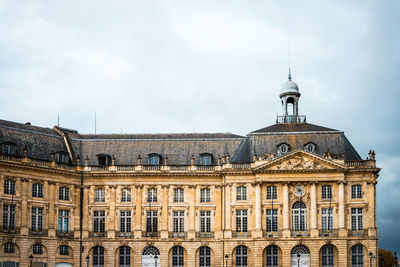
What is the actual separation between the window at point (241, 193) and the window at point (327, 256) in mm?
10786

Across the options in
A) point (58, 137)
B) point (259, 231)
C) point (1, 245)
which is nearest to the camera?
point (1, 245)

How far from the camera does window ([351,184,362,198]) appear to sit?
279 ft

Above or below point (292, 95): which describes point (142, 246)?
below

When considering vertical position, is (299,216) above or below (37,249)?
above

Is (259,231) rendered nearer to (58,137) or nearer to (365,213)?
(365,213)

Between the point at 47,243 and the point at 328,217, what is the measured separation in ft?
105

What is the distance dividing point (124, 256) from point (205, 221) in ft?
33.9

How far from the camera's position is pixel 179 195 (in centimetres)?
8788

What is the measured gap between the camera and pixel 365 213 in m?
84.4

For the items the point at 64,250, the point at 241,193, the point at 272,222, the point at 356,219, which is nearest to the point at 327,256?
the point at 356,219

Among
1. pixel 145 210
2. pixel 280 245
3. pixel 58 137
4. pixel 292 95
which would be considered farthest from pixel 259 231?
pixel 58 137

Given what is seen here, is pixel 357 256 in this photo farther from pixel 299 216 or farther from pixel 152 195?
pixel 152 195

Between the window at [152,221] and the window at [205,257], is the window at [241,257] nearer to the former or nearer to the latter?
the window at [205,257]

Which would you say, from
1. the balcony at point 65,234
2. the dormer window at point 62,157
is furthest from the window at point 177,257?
the dormer window at point 62,157
